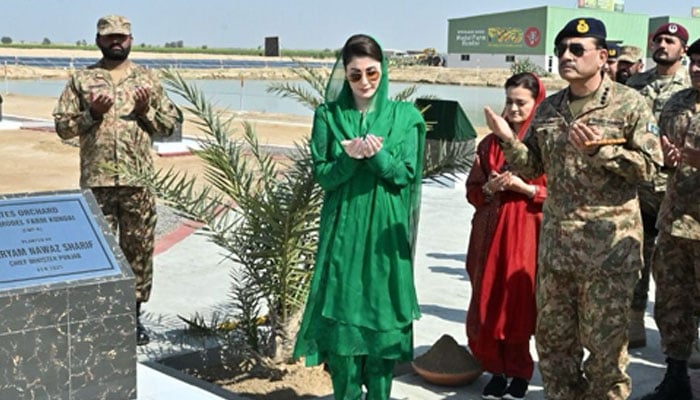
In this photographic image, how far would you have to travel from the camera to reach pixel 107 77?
507 cm

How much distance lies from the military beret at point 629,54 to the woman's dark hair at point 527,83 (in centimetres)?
229

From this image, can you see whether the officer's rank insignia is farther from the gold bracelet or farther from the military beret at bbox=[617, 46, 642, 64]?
the military beret at bbox=[617, 46, 642, 64]

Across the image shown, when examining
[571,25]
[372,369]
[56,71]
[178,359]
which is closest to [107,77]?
[178,359]

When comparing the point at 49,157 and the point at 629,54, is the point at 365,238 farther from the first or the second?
the point at 49,157

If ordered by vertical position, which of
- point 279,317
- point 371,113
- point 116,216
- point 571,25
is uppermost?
point 571,25

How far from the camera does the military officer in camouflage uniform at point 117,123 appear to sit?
5004mm

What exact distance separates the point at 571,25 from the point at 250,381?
2499mm

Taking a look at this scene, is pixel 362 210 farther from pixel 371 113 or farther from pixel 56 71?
pixel 56 71

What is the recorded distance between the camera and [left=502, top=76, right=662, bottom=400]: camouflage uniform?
139 inches

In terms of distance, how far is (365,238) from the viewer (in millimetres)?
3768

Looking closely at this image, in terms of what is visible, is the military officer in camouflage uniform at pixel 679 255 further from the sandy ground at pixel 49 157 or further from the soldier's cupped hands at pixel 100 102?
the sandy ground at pixel 49 157

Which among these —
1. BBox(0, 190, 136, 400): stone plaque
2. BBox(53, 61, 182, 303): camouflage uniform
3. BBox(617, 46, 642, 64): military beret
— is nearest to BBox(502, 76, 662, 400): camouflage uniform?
BBox(0, 190, 136, 400): stone plaque

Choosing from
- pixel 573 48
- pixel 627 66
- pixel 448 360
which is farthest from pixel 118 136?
pixel 627 66

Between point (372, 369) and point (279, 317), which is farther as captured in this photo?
point (279, 317)
